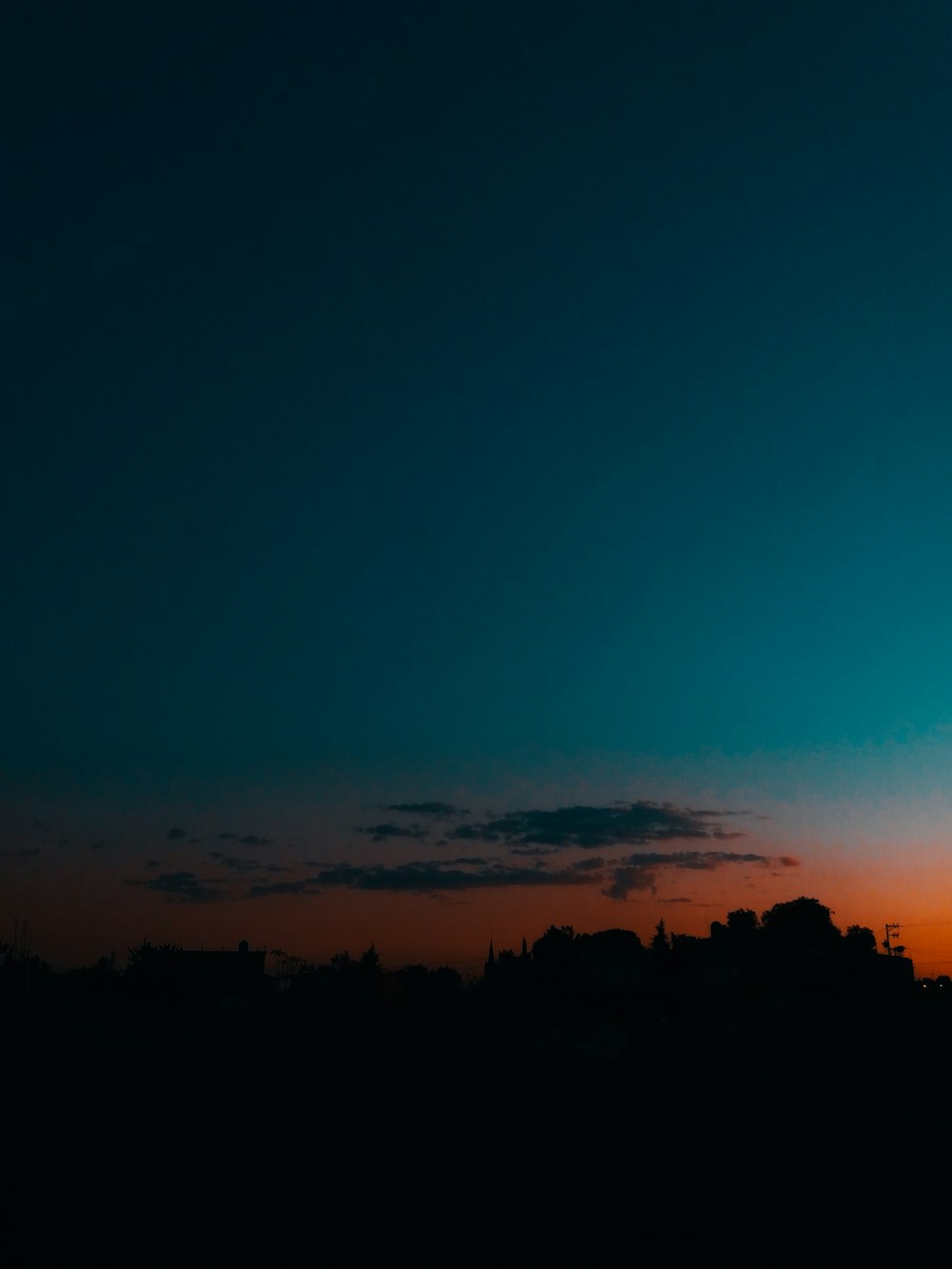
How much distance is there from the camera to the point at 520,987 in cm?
6625

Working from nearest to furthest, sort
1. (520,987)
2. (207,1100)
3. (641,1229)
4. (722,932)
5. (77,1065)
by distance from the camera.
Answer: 1. (641,1229)
2. (207,1100)
3. (77,1065)
4. (520,987)
5. (722,932)

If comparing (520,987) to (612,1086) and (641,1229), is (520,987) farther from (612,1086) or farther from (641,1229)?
(641,1229)

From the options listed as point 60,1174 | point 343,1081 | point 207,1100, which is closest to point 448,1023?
point 343,1081

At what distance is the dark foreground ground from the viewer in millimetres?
16719

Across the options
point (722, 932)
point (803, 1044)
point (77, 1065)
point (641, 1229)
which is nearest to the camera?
point (641, 1229)

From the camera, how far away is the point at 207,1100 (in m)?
23.9

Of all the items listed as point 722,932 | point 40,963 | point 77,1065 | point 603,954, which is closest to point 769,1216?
point 77,1065

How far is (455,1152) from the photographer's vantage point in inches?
814

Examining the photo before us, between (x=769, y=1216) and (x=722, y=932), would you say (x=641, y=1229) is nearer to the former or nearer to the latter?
(x=769, y=1216)

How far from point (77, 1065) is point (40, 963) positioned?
56.9 metres

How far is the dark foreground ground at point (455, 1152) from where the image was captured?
16.7 m

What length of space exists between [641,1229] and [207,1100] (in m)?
12.0

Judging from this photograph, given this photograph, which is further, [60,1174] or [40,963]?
[40,963]

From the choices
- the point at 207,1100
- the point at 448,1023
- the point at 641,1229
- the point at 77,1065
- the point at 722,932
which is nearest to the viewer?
the point at 641,1229
